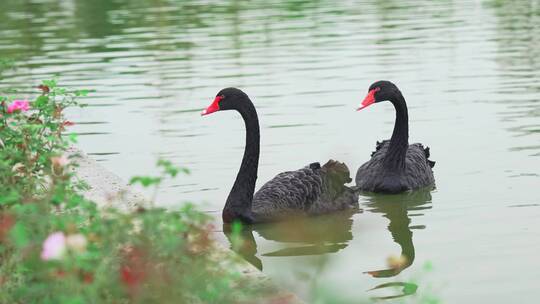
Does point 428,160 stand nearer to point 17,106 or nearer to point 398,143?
point 398,143

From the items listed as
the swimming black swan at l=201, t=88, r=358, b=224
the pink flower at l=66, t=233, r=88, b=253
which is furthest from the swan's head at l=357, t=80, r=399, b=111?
the pink flower at l=66, t=233, r=88, b=253

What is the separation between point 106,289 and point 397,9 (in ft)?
62.0

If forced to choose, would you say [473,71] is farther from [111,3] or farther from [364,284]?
[111,3]

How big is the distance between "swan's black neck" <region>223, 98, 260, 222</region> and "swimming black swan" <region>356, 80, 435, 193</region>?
3.48ft

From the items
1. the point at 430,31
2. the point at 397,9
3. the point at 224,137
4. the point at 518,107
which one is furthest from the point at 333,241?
the point at 397,9

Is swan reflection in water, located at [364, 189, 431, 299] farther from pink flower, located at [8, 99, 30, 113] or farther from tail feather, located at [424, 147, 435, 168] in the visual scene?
pink flower, located at [8, 99, 30, 113]

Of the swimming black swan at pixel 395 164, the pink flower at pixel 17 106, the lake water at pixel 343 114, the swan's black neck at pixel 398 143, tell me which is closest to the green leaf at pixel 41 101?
the pink flower at pixel 17 106

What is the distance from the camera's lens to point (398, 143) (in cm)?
816

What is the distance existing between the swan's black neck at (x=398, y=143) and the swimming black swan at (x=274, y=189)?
692mm

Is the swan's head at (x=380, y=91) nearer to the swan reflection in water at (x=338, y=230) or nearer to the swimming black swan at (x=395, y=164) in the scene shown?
the swimming black swan at (x=395, y=164)

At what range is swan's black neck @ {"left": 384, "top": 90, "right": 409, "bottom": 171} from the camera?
8.06 m

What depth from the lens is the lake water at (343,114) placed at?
601cm

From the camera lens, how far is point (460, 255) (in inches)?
236

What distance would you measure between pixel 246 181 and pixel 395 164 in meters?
1.45
